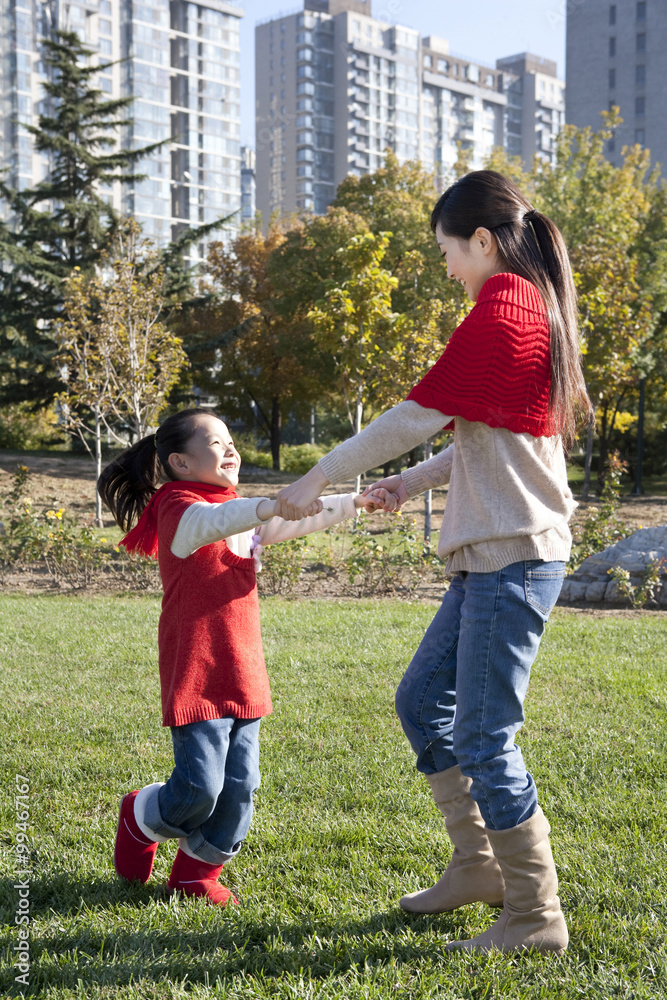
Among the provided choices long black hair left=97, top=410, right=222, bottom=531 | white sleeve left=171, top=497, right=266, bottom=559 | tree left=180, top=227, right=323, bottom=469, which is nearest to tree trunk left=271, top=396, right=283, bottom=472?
tree left=180, top=227, right=323, bottom=469

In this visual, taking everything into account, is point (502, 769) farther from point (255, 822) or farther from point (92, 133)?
point (92, 133)

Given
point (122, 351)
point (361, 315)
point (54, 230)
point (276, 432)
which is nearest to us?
point (361, 315)

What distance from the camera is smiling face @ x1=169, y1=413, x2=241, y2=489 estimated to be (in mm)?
2645

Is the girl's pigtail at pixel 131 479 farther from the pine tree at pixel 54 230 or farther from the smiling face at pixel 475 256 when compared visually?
the pine tree at pixel 54 230

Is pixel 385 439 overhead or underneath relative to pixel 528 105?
underneath

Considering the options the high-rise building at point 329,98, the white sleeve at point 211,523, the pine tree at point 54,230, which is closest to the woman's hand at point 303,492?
the white sleeve at point 211,523

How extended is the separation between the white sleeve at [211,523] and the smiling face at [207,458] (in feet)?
0.73

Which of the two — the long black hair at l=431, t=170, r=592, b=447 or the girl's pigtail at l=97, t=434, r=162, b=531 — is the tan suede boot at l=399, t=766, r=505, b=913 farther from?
the girl's pigtail at l=97, t=434, r=162, b=531

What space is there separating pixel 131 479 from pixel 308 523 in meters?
0.62

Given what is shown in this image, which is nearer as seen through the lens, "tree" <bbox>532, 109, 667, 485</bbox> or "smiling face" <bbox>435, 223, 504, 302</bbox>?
"smiling face" <bbox>435, 223, 504, 302</bbox>

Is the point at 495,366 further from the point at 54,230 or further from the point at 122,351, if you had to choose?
the point at 54,230

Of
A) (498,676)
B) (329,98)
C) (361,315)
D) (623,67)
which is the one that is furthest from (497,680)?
(329,98)

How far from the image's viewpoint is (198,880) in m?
2.60

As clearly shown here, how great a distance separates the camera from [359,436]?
214 centimetres
